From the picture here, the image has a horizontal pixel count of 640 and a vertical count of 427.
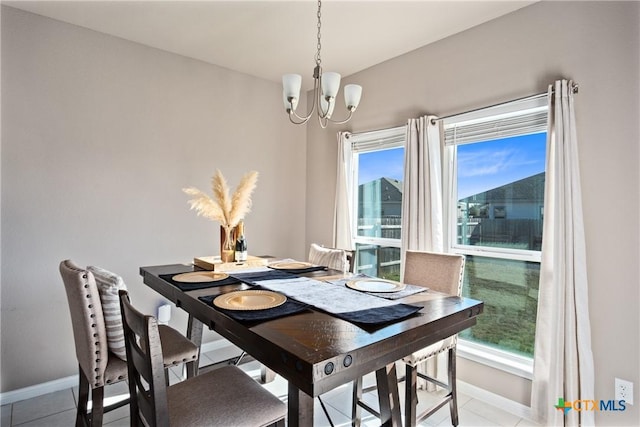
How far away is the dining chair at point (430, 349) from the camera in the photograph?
6.06 ft

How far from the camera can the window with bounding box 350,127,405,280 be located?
3.07m

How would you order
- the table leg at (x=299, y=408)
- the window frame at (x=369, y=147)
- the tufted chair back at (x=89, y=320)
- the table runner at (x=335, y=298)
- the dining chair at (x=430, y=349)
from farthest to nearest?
the window frame at (x=369, y=147) → the dining chair at (x=430, y=349) → the tufted chair back at (x=89, y=320) → the table runner at (x=335, y=298) → the table leg at (x=299, y=408)

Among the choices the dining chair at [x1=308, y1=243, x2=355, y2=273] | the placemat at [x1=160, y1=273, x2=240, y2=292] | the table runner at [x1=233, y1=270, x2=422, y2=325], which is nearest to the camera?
the table runner at [x1=233, y1=270, x2=422, y2=325]

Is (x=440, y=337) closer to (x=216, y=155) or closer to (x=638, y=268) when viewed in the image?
(x=638, y=268)

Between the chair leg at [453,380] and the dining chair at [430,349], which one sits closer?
the dining chair at [430,349]

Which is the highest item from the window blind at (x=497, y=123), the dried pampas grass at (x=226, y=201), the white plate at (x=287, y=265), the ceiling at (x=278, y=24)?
the ceiling at (x=278, y=24)

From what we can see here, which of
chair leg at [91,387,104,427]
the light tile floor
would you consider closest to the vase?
chair leg at [91,387,104,427]

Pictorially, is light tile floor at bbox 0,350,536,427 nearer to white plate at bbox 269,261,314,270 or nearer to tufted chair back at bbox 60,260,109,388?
tufted chair back at bbox 60,260,109,388

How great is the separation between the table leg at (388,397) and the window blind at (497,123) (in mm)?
1710

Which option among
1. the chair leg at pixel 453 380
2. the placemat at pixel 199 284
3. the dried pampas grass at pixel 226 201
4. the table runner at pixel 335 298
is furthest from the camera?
the dried pampas grass at pixel 226 201

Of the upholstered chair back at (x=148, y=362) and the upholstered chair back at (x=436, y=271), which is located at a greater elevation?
the upholstered chair back at (x=436, y=271)

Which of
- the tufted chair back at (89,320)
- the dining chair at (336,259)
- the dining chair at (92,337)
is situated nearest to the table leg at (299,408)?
the dining chair at (92,337)

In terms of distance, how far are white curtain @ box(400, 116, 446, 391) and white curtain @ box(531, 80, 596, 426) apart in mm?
699

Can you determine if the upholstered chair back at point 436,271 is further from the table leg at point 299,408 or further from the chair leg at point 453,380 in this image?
the table leg at point 299,408
